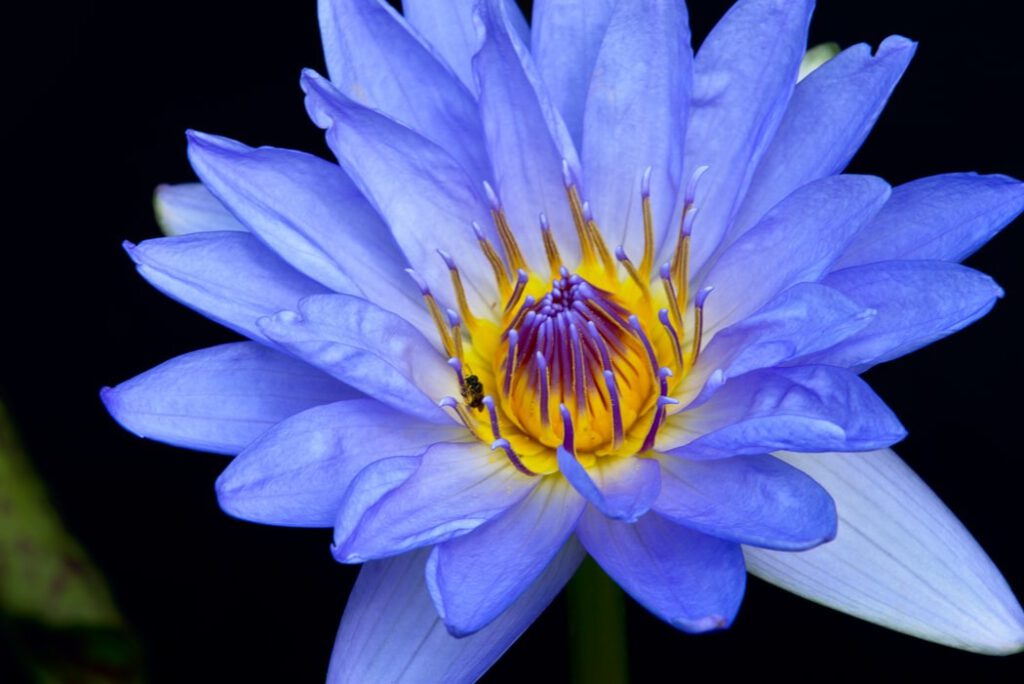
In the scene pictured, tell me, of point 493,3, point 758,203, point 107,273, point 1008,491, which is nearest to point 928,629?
point 758,203

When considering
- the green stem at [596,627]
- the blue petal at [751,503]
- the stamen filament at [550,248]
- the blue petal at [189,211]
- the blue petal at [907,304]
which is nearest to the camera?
the blue petal at [751,503]

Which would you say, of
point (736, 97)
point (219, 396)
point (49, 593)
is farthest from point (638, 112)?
point (49, 593)

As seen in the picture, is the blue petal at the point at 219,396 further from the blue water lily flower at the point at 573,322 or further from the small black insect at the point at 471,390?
the small black insect at the point at 471,390

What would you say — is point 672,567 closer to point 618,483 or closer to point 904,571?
point 618,483

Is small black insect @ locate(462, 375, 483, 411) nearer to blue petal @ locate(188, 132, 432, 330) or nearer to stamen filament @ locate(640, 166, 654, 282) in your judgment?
blue petal @ locate(188, 132, 432, 330)

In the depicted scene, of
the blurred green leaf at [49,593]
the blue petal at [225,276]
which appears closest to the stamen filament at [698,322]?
the blue petal at [225,276]
